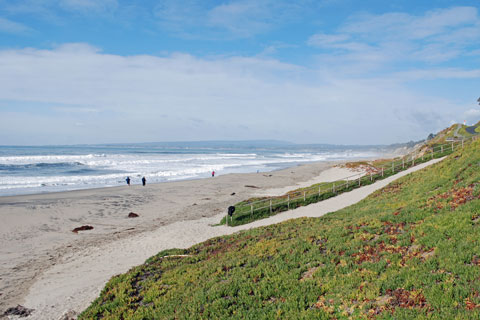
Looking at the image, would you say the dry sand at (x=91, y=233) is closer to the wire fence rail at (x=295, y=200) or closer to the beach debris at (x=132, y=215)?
the beach debris at (x=132, y=215)

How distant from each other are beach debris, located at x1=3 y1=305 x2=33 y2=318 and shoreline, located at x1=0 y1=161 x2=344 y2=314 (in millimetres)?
475

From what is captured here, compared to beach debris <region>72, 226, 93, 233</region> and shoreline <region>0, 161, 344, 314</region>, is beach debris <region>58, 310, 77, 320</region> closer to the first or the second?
shoreline <region>0, 161, 344, 314</region>

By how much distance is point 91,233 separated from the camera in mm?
21562

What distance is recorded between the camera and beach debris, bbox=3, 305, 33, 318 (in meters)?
10.4

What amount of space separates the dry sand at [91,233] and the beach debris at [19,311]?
248 millimetres

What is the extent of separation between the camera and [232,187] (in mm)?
43125

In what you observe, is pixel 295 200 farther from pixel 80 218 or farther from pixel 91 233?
pixel 80 218

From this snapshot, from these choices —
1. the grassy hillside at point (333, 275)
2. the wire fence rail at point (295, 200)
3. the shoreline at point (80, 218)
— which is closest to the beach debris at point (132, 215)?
the shoreline at point (80, 218)

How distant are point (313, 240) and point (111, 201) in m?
25.4

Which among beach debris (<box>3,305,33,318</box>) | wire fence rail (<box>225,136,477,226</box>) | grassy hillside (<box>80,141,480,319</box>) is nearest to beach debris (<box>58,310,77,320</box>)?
grassy hillside (<box>80,141,480,319</box>)

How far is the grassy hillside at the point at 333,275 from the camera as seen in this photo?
23.1 ft

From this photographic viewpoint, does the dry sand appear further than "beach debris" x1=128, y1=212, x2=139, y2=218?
No

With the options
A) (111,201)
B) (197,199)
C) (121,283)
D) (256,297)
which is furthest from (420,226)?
(111,201)

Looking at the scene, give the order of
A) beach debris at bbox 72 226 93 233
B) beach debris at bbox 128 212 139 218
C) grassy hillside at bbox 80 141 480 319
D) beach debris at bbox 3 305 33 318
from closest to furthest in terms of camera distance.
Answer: grassy hillside at bbox 80 141 480 319
beach debris at bbox 3 305 33 318
beach debris at bbox 72 226 93 233
beach debris at bbox 128 212 139 218
